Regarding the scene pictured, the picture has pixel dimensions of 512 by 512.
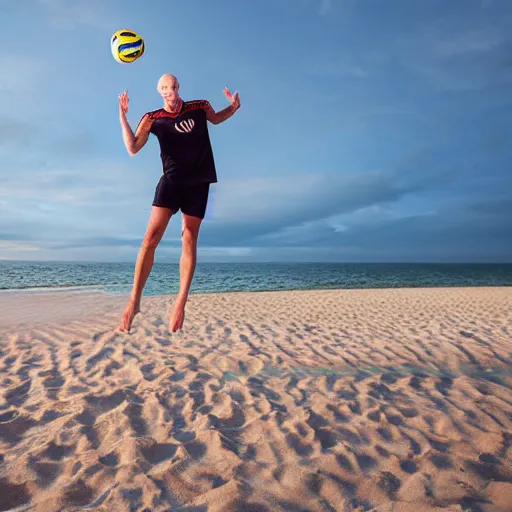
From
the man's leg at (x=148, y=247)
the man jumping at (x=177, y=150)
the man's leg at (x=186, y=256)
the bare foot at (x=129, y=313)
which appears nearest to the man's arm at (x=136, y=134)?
the man jumping at (x=177, y=150)

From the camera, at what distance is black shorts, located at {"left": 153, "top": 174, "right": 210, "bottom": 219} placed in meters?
3.32

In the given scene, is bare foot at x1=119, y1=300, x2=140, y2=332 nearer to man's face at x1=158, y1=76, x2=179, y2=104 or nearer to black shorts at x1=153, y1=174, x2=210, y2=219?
black shorts at x1=153, y1=174, x2=210, y2=219

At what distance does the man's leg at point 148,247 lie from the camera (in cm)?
343

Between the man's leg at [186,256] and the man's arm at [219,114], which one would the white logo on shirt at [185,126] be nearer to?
the man's arm at [219,114]

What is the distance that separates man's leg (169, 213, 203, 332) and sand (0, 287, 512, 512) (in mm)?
1155

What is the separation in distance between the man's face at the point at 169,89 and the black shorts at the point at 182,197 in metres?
0.64

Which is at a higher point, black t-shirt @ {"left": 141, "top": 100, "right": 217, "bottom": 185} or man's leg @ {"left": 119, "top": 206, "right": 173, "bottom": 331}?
black t-shirt @ {"left": 141, "top": 100, "right": 217, "bottom": 185}

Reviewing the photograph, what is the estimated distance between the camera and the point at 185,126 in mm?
3244

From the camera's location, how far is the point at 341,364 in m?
6.54

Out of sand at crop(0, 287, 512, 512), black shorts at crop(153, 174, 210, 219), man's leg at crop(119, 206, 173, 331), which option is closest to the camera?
sand at crop(0, 287, 512, 512)

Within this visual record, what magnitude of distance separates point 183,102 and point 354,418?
3.68 meters

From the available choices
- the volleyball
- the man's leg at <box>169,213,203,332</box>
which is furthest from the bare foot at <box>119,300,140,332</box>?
the volleyball

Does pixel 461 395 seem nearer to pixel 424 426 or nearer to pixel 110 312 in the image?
pixel 424 426

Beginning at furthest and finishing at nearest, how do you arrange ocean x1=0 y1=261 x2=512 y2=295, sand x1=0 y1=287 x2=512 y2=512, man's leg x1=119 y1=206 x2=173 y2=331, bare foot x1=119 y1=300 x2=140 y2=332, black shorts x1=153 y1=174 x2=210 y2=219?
ocean x1=0 y1=261 x2=512 y2=295 < bare foot x1=119 y1=300 x2=140 y2=332 < man's leg x1=119 y1=206 x2=173 y2=331 < black shorts x1=153 y1=174 x2=210 y2=219 < sand x1=0 y1=287 x2=512 y2=512
